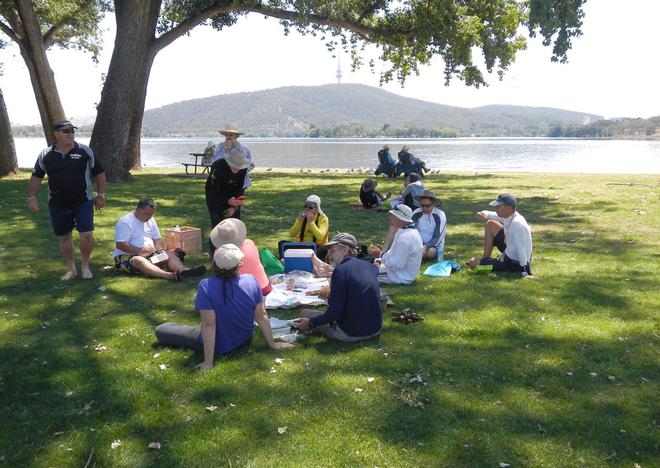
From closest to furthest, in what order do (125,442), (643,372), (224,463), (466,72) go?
(224,463) < (125,442) < (643,372) < (466,72)

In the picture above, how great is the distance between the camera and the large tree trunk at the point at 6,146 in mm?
20438

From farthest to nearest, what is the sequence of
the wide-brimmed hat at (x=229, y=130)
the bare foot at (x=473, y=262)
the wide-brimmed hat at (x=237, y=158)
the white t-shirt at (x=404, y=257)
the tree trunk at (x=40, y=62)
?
→ the tree trunk at (x=40, y=62)
the wide-brimmed hat at (x=229, y=130)
the bare foot at (x=473, y=262)
the wide-brimmed hat at (x=237, y=158)
the white t-shirt at (x=404, y=257)

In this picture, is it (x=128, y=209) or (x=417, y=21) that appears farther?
(x=417, y=21)

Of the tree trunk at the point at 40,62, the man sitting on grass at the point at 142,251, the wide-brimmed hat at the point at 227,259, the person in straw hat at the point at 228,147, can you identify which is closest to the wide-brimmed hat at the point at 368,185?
the person in straw hat at the point at 228,147

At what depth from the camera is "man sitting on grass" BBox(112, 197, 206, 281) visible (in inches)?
337

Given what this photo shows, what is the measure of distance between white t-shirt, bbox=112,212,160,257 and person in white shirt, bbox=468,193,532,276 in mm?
4913

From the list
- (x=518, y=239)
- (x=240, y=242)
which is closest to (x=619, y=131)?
(x=518, y=239)

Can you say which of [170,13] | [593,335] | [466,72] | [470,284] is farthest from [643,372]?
[170,13]

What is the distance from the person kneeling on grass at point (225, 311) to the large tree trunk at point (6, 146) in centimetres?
1814

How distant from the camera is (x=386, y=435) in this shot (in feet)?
14.1

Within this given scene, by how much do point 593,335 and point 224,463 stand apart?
13.6 feet

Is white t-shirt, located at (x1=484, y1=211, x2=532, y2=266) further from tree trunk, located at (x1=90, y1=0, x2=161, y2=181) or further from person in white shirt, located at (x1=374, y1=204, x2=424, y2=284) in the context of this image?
tree trunk, located at (x1=90, y1=0, x2=161, y2=181)

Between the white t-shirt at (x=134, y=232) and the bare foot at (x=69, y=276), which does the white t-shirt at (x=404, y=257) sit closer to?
the white t-shirt at (x=134, y=232)

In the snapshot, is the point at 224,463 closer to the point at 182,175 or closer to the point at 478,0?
the point at 182,175
